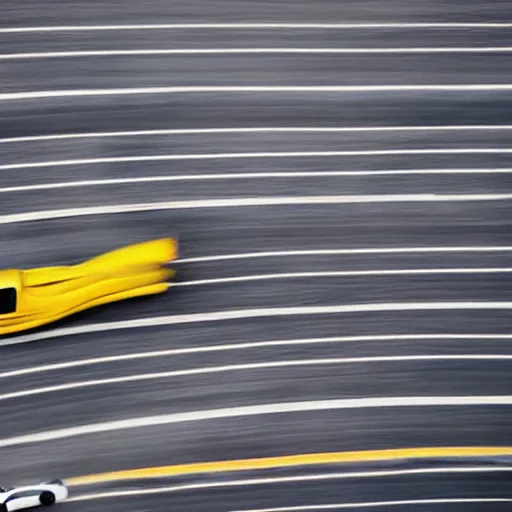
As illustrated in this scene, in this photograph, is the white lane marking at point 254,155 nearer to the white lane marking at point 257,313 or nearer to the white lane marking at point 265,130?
the white lane marking at point 265,130

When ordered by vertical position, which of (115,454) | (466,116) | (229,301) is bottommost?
(115,454)

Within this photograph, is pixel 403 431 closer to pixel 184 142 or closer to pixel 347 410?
pixel 347 410

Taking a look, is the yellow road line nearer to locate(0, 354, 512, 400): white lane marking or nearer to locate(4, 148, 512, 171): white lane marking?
locate(0, 354, 512, 400): white lane marking

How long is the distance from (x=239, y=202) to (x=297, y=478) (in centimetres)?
38

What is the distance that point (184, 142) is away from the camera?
3.50 ft

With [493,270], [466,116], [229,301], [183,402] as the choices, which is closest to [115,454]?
[183,402]

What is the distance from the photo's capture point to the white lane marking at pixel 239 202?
1037 millimetres

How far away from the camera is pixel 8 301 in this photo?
0.99m

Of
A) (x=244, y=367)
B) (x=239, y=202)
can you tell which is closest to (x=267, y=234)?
(x=239, y=202)

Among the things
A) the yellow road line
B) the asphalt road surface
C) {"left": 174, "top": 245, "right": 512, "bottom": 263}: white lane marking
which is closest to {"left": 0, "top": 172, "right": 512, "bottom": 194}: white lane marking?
the asphalt road surface

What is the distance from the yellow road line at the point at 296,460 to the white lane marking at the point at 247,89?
0.50m

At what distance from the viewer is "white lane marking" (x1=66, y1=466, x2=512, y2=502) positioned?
995mm

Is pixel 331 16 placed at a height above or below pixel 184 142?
above

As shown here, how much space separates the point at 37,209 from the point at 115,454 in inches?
13.5
